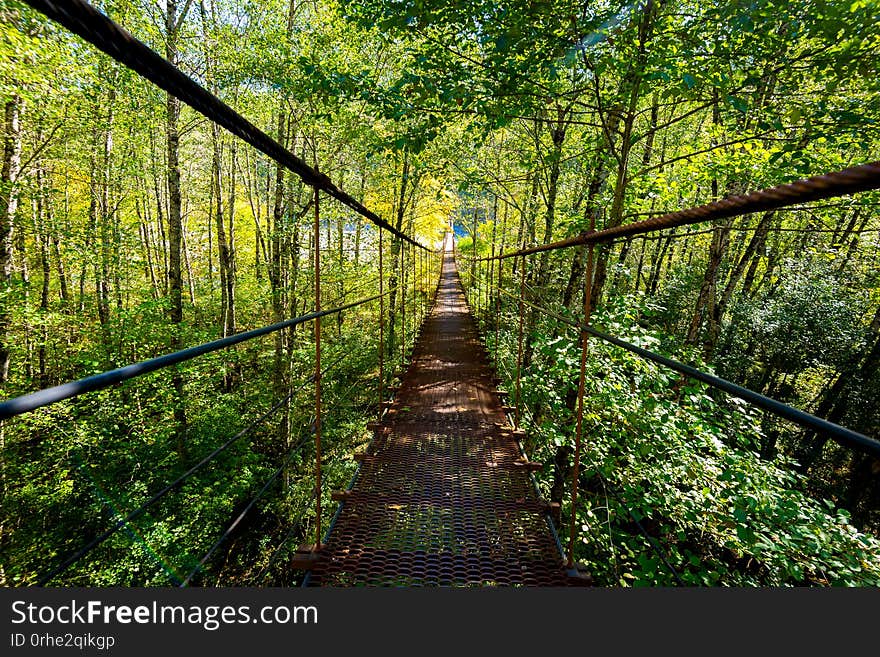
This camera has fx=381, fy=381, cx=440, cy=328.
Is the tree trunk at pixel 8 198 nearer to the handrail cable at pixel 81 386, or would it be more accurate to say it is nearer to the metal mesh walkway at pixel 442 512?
the metal mesh walkway at pixel 442 512

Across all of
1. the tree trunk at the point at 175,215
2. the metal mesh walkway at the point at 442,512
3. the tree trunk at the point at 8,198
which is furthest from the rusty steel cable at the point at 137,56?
the tree trunk at the point at 175,215

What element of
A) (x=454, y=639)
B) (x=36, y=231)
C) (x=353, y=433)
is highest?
(x=36, y=231)

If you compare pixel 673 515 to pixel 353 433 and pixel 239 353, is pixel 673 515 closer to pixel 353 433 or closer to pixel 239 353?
pixel 353 433

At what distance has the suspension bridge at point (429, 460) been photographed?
533 mm

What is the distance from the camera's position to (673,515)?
109 inches

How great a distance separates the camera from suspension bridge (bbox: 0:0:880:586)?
533 millimetres

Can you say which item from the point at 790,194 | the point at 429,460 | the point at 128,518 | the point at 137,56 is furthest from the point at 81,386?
the point at 429,460

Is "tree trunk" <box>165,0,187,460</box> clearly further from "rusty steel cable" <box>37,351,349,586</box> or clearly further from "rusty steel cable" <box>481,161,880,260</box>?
"rusty steel cable" <box>481,161,880,260</box>

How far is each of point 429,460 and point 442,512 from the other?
60cm

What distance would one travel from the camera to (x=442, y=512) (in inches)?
80.3

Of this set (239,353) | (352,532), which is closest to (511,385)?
(352,532)

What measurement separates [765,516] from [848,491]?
783cm
